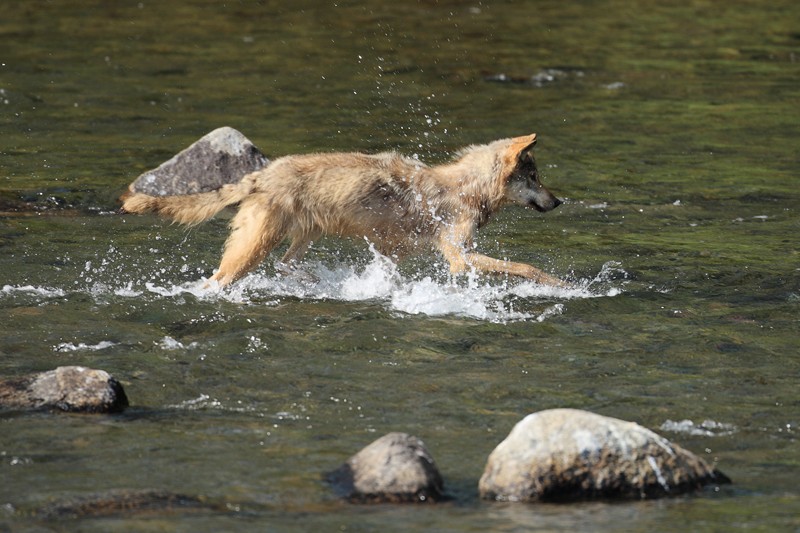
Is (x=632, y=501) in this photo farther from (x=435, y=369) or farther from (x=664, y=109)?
(x=664, y=109)

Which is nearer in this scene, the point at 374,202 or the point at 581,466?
the point at 581,466

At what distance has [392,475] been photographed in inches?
254

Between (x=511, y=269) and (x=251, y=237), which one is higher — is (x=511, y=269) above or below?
below

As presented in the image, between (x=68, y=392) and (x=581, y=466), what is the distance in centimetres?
297

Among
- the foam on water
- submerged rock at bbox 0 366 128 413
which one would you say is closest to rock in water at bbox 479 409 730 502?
submerged rock at bbox 0 366 128 413

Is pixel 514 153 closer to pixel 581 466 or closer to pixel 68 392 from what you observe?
pixel 68 392

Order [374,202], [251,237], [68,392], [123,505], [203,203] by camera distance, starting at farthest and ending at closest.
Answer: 1. [374,202]
2. [203,203]
3. [251,237]
4. [68,392]
5. [123,505]

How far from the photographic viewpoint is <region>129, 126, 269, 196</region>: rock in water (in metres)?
13.6

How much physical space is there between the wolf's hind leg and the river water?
0.22 meters

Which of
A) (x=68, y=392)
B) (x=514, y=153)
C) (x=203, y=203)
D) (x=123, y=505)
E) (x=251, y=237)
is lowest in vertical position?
(x=123, y=505)

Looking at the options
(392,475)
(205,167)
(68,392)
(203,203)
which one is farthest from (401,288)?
(392,475)

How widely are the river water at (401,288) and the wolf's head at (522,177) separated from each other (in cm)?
59

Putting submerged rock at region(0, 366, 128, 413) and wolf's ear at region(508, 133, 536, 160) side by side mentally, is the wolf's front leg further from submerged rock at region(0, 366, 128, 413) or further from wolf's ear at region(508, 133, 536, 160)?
submerged rock at region(0, 366, 128, 413)

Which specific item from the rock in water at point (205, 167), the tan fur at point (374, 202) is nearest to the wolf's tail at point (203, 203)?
the tan fur at point (374, 202)
